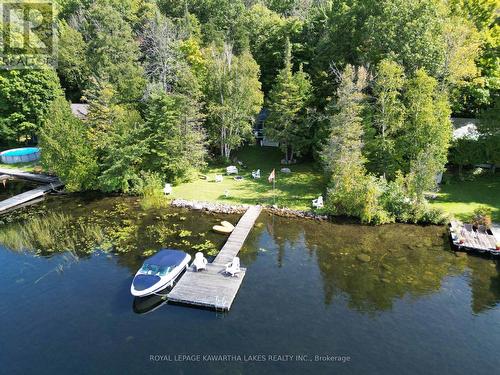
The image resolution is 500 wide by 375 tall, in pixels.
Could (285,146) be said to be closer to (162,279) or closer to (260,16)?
(162,279)

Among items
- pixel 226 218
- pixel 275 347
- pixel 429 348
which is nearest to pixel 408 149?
pixel 226 218

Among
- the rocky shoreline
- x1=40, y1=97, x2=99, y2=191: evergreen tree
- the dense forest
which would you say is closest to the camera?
the dense forest

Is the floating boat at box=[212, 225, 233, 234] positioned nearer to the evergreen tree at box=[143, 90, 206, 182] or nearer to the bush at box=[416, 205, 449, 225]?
the evergreen tree at box=[143, 90, 206, 182]

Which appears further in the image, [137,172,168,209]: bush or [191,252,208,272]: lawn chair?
[137,172,168,209]: bush

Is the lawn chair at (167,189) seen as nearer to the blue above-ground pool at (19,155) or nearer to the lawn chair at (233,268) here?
the lawn chair at (233,268)

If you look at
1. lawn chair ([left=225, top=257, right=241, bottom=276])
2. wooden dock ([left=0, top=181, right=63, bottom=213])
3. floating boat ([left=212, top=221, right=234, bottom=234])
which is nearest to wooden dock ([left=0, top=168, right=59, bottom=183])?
wooden dock ([left=0, top=181, right=63, bottom=213])

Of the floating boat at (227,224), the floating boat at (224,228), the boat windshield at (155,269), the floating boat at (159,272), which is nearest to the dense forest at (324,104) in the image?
the floating boat at (227,224)
